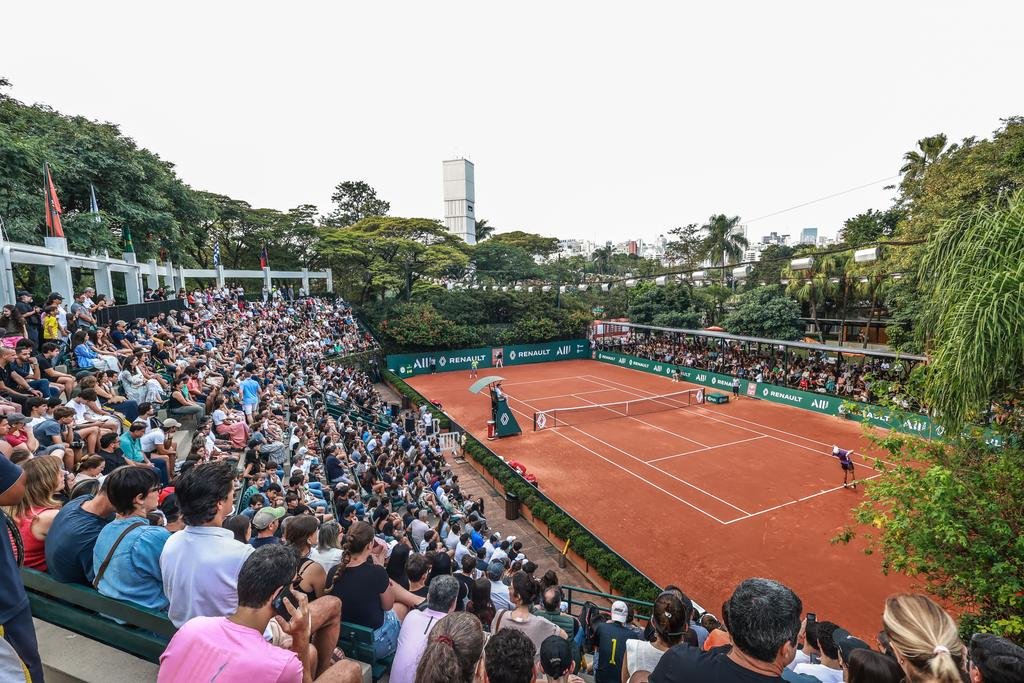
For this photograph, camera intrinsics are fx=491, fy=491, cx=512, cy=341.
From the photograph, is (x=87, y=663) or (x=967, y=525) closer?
(x=87, y=663)

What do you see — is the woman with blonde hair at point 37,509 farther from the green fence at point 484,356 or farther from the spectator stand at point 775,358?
the green fence at point 484,356

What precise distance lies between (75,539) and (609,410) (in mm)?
24802


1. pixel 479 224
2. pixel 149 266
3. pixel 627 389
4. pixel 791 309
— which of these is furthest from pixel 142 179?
pixel 479 224

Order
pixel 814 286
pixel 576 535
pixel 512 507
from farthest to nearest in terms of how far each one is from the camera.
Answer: pixel 814 286, pixel 512 507, pixel 576 535

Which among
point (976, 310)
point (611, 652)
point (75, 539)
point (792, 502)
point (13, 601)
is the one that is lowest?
point (792, 502)

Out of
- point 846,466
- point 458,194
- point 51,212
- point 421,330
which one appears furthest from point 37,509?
point 458,194

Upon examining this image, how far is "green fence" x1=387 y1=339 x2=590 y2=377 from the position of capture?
3703 centimetres

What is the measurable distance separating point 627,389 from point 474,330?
47.1 feet

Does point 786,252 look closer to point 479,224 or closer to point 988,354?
point 479,224

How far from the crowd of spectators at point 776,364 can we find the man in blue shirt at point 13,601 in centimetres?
2373

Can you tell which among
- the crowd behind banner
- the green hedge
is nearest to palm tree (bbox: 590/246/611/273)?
the green hedge

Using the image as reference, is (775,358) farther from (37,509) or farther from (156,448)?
(37,509)

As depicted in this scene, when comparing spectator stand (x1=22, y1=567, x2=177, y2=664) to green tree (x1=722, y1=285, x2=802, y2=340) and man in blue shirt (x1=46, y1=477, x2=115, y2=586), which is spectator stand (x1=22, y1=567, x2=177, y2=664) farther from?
green tree (x1=722, y1=285, x2=802, y2=340)

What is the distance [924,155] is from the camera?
93.4 feet
